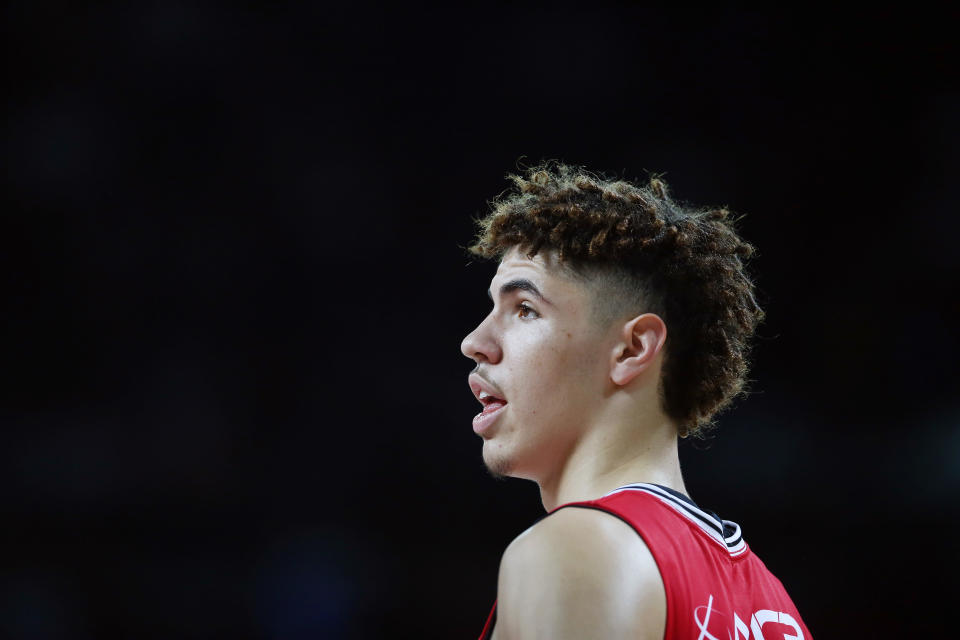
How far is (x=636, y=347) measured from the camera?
60.3 inches

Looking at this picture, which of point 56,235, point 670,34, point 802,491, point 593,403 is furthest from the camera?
point 670,34

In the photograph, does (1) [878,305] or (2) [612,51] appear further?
(2) [612,51]

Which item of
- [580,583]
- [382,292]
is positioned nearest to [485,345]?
[580,583]

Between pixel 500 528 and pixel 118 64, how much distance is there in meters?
2.86

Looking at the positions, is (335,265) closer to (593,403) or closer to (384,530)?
(384,530)

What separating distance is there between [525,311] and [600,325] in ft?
0.46

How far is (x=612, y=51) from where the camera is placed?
4.48 m

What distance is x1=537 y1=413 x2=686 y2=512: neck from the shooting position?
1463 mm

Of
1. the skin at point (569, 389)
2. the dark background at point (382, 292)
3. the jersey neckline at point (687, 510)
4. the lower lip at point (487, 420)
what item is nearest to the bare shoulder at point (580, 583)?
the jersey neckline at point (687, 510)

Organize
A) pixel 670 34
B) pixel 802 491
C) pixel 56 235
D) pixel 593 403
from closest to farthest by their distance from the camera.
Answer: pixel 593 403 < pixel 802 491 < pixel 56 235 < pixel 670 34

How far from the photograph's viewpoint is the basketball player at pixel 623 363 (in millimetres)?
1349

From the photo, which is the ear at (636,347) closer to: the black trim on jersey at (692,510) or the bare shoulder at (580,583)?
the black trim on jersey at (692,510)

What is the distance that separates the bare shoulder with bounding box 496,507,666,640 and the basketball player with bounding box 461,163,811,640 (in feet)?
0.16

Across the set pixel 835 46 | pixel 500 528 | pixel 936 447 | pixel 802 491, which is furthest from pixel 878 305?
pixel 500 528
